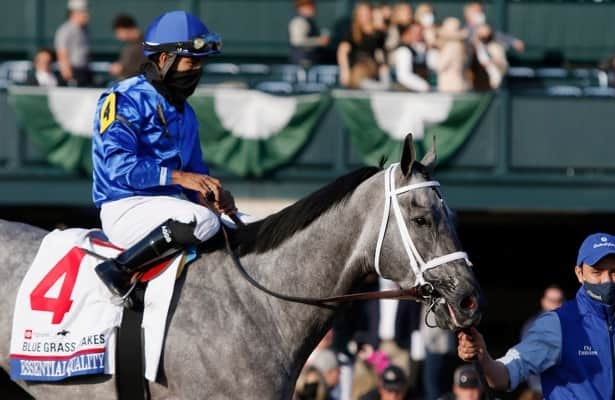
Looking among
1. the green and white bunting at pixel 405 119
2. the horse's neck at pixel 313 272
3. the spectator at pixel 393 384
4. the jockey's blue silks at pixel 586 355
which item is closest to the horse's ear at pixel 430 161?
the horse's neck at pixel 313 272

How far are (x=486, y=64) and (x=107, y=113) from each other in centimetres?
819

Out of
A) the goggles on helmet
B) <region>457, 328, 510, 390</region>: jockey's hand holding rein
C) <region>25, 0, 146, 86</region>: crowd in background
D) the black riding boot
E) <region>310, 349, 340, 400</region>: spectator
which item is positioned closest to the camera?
<region>457, 328, 510, 390</region>: jockey's hand holding rein

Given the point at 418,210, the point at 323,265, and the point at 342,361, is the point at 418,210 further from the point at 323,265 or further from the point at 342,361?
the point at 342,361

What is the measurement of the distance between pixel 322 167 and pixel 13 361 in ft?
25.7

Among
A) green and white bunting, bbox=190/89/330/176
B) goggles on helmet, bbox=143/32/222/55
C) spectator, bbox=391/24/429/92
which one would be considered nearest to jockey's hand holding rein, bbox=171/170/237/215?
goggles on helmet, bbox=143/32/222/55

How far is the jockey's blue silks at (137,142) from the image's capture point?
220 inches

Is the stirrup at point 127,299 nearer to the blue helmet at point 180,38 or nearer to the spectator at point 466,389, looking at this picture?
the blue helmet at point 180,38

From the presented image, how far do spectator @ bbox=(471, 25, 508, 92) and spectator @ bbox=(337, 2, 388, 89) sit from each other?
3.02 ft

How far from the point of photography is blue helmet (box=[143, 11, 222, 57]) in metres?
5.77

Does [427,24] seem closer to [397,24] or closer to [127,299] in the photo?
[397,24]

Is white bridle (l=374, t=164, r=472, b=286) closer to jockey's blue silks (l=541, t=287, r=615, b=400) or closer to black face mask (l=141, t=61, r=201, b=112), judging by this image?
jockey's blue silks (l=541, t=287, r=615, b=400)

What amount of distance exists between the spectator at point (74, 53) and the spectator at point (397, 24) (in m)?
3.08

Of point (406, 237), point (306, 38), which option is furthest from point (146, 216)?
point (306, 38)

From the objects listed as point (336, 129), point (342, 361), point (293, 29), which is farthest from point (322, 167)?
point (342, 361)
